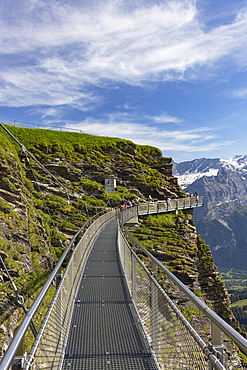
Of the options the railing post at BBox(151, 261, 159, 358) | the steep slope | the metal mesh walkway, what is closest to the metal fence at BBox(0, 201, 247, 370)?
the railing post at BBox(151, 261, 159, 358)

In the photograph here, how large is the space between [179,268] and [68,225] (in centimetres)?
1121

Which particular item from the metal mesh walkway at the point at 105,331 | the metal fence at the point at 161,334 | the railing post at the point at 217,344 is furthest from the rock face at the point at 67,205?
the railing post at the point at 217,344

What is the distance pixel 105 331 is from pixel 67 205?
79.1ft

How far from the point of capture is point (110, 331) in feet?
15.9

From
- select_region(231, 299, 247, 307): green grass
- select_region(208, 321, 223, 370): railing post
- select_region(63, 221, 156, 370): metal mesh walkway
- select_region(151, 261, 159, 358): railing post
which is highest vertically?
select_region(208, 321, 223, 370): railing post

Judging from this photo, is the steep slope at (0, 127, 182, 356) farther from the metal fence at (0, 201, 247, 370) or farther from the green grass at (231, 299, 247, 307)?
the green grass at (231, 299, 247, 307)

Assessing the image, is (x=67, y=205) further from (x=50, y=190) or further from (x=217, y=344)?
(x=217, y=344)

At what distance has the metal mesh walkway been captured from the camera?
393cm

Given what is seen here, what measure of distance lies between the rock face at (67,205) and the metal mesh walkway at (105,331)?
4.49 ft

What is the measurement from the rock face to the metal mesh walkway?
4.49ft

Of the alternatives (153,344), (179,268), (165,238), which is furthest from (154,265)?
(165,238)

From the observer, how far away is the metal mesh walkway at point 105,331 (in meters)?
3.93

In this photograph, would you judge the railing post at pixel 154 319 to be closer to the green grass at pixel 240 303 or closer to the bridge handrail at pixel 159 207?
the bridge handrail at pixel 159 207

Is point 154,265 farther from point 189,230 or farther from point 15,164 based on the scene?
point 189,230
